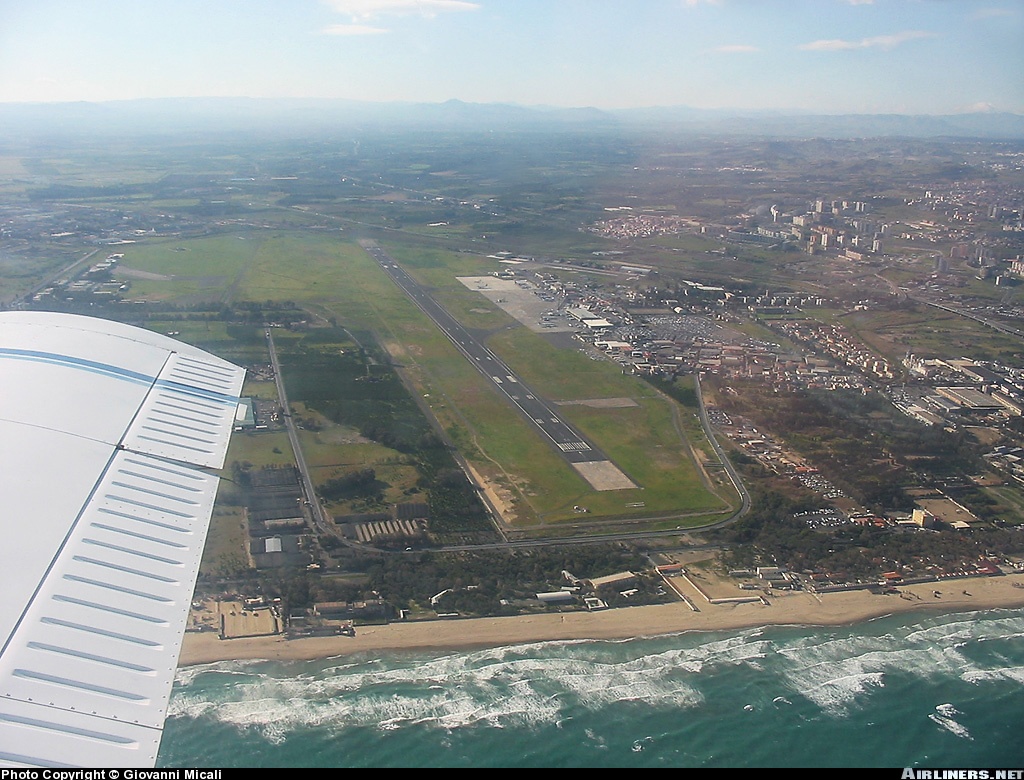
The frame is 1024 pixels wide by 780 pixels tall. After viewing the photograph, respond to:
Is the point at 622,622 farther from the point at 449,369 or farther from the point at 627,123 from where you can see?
the point at 627,123

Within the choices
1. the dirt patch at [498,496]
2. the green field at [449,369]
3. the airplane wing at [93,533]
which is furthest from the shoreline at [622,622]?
the airplane wing at [93,533]

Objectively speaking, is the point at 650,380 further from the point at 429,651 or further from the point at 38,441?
the point at 38,441

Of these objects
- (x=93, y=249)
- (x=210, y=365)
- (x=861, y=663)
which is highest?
(x=210, y=365)

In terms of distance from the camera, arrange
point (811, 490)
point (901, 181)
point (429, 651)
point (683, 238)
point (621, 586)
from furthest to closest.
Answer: point (901, 181)
point (683, 238)
point (811, 490)
point (621, 586)
point (429, 651)

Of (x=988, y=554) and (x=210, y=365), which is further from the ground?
(x=210, y=365)

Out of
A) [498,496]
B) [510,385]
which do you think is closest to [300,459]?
[498,496]

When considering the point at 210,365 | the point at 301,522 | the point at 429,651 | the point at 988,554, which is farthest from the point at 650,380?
the point at 210,365
